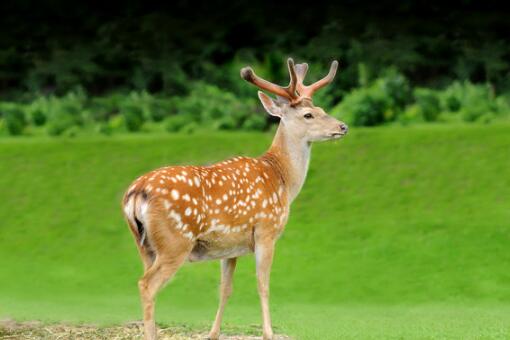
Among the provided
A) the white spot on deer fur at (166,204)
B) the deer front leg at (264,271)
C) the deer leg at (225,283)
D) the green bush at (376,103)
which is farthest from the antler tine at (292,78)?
the green bush at (376,103)

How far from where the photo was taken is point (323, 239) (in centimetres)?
1484

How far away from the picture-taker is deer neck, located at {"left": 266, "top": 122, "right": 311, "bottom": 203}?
862 centimetres

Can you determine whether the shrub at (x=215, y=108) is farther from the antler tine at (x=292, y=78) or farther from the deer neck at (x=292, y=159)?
the antler tine at (x=292, y=78)

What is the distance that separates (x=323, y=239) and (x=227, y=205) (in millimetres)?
7056

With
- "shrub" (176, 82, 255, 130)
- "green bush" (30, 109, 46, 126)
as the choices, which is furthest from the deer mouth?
"green bush" (30, 109, 46, 126)

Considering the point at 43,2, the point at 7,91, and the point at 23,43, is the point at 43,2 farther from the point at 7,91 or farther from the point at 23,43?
the point at 7,91

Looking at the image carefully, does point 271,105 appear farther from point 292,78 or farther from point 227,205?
point 227,205

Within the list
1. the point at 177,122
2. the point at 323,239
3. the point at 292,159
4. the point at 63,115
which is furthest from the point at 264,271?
the point at 63,115

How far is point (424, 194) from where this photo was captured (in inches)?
627

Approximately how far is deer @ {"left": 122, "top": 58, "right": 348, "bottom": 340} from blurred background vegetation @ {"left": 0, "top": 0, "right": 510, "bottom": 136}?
1192 centimetres

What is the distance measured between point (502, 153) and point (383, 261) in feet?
13.1

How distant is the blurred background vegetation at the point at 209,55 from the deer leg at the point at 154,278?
42.8ft

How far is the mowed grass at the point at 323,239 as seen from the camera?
11.7 meters

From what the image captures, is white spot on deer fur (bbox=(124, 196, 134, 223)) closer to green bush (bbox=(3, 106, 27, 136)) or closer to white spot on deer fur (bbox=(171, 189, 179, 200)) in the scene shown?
white spot on deer fur (bbox=(171, 189, 179, 200))
